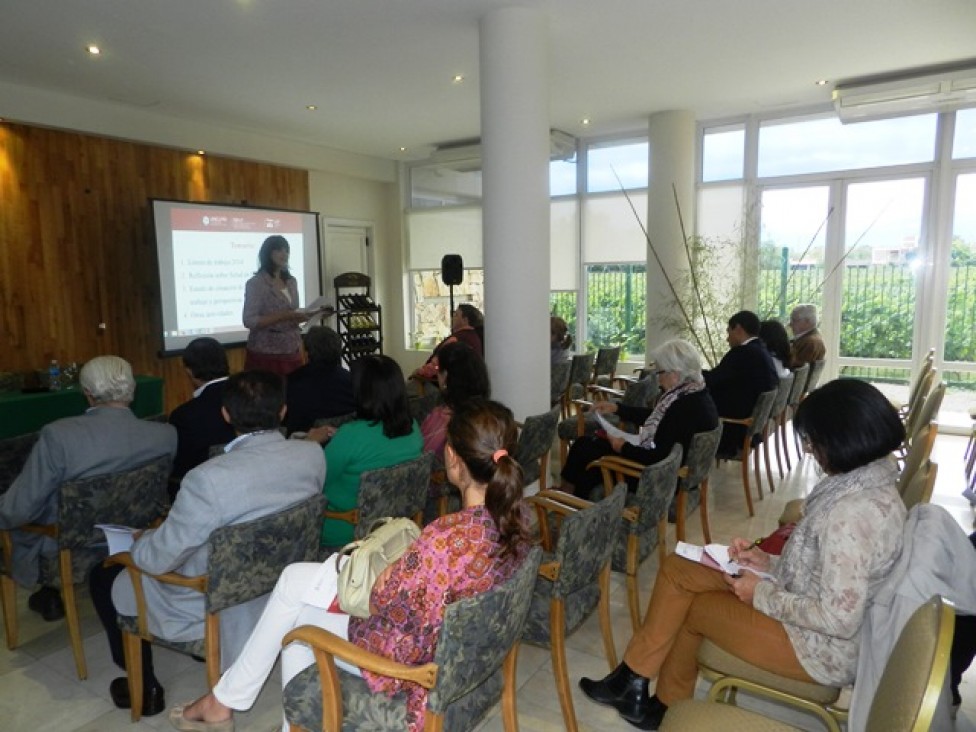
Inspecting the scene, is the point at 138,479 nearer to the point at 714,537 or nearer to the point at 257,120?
the point at 714,537

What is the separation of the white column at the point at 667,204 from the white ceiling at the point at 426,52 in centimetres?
31

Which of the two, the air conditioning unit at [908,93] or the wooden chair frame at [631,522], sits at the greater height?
the air conditioning unit at [908,93]

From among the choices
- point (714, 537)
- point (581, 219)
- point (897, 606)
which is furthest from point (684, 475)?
point (581, 219)

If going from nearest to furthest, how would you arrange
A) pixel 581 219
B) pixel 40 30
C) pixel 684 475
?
pixel 684 475 < pixel 40 30 < pixel 581 219

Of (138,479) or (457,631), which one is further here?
(138,479)

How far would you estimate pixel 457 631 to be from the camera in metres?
1.50

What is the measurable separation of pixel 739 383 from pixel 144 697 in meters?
3.87

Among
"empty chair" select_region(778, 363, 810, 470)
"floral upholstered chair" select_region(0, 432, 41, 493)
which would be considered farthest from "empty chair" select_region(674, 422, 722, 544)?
"floral upholstered chair" select_region(0, 432, 41, 493)

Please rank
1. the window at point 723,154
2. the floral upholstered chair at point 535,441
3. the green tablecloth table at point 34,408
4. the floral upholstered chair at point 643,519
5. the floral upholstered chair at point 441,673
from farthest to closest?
the window at point 723,154
the green tablecloth table at point 34,408
the floral upholstered chair at point 535,441
the floral upholstered chair at point 643,519
the floral upholstered chair at point 441,673

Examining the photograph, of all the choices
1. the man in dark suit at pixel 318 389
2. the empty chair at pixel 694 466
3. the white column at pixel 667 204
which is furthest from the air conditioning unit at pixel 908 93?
the man in dark suit at pixel 318 389

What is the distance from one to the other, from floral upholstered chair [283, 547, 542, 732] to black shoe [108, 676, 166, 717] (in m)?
0.97

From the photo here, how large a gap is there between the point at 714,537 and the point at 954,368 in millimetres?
4415

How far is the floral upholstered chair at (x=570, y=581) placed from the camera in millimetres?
2102

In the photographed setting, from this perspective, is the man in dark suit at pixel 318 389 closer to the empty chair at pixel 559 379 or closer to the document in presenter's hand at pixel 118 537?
the document in presenter's hand at pixel 118 537
